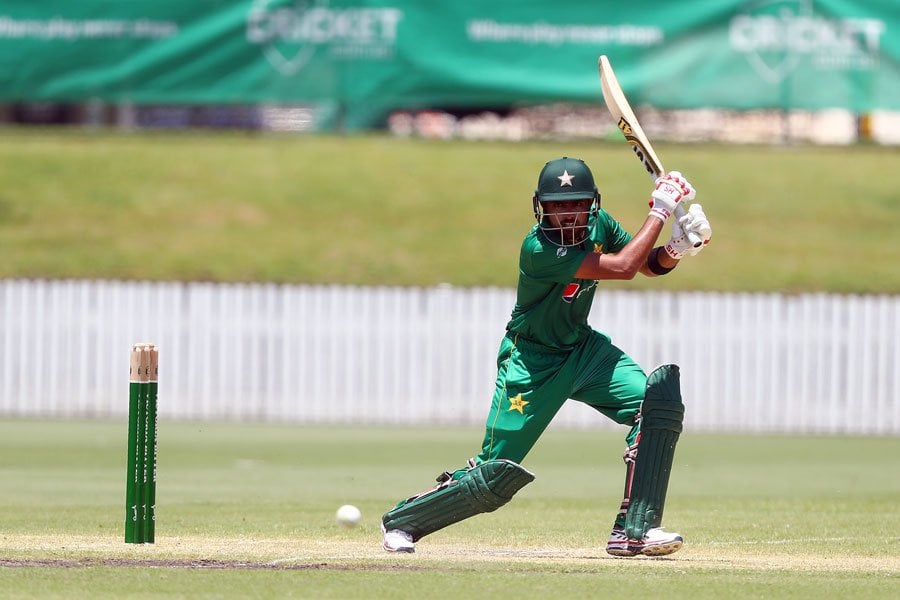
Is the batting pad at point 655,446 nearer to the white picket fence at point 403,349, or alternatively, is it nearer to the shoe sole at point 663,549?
the shoe sole at point 663,549

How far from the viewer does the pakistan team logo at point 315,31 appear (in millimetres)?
20016

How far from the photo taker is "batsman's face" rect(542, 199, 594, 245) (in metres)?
7.93

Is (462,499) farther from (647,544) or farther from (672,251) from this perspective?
(672,251)

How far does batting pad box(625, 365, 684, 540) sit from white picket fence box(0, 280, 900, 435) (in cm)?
959

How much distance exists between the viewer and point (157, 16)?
20188 mm

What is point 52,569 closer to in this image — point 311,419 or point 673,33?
point 311,419

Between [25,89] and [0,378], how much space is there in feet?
14.8

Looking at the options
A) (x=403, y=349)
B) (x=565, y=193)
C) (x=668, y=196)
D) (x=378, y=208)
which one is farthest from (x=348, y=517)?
(x=378, y=208)

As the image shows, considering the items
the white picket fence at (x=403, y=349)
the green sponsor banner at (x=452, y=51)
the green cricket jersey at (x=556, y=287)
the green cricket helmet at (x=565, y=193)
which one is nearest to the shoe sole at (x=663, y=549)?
the green cricket jersey at (x=556, y=287)

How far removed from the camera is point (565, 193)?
25.8 feet

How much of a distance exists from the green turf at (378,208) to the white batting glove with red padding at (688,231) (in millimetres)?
10541

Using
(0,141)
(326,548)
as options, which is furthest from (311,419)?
(326,548)

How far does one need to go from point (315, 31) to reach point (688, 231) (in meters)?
12.8

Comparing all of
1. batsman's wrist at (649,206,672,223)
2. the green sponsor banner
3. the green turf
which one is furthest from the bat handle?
the green sponsor banner
